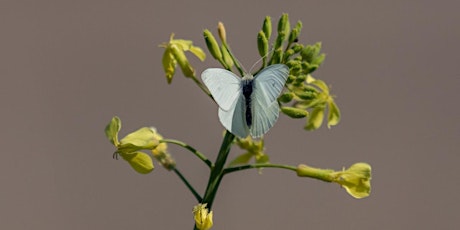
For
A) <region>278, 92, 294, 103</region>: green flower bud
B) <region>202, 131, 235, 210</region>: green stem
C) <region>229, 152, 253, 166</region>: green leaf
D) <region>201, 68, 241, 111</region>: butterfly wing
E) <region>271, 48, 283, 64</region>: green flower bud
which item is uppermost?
<region>271, 48, 283, 64</region>: green flower bud

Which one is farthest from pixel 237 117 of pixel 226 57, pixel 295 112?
pixel 226 57

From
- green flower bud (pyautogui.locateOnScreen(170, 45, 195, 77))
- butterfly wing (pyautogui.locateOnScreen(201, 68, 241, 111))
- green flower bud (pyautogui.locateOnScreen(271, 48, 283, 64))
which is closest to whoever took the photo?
butterfly wing (pyautogui.locateOnScreen(201, 68, 241, 111))

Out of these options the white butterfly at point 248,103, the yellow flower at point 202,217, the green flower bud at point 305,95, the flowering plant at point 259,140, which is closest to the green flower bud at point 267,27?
the flowering plant at point 259,140

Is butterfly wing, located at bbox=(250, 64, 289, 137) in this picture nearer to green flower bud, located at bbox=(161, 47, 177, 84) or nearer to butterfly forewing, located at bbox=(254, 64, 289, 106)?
butterfly forewing, located at bbox=(254, 64, 289, 106)

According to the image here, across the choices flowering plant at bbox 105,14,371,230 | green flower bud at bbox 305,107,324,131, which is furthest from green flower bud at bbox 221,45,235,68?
green flower bud at bbox 305,107,324,131

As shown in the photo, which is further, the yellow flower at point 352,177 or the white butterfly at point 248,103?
the yellow flower at point 352,177

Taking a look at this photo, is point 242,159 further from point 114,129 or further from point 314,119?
point 114,129

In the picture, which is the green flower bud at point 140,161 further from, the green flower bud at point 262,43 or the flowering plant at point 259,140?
the green flower bud at point 262,43
